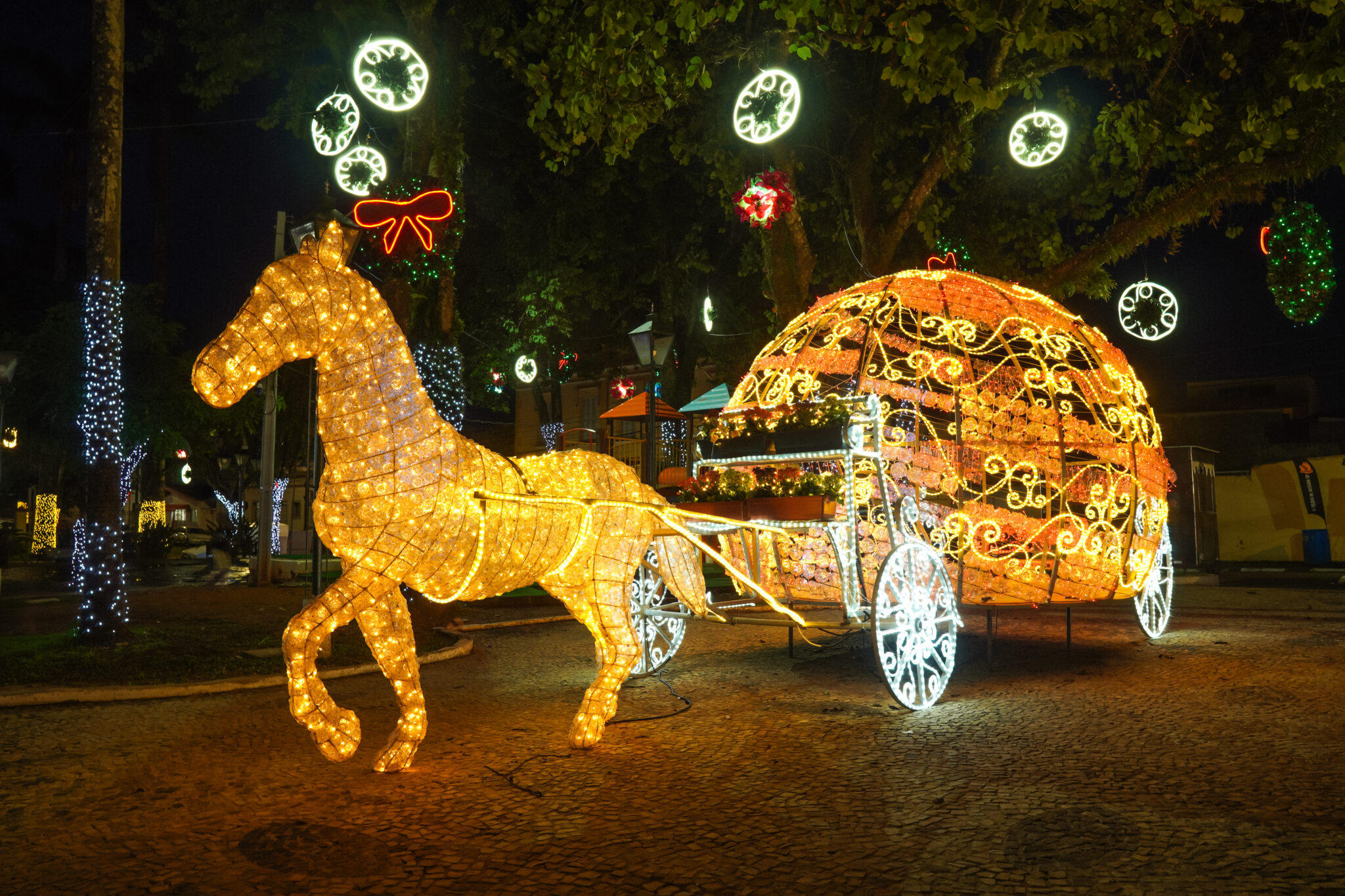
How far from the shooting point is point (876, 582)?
636 centimetres

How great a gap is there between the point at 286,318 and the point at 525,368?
17.1 meters

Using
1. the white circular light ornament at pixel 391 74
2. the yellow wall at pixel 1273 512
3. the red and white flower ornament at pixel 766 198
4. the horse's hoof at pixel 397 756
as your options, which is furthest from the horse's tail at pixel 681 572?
the yellow wall at pixel 1273 512

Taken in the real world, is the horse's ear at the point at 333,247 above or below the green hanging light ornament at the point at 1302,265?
below

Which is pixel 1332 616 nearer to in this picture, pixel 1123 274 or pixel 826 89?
pixel 1123 274

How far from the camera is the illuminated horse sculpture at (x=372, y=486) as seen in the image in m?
4.64

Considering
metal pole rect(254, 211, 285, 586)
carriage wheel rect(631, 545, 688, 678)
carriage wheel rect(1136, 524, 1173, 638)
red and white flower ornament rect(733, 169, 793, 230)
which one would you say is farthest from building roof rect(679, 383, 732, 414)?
metal pole rect(254, 211, 285, 586)

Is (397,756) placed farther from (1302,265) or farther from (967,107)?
(1302,265)

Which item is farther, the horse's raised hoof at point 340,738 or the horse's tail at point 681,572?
the horse's tail at point 681,572

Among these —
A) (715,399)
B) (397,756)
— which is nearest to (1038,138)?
(715,399)

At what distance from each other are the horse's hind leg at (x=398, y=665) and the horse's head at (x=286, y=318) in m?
1.39

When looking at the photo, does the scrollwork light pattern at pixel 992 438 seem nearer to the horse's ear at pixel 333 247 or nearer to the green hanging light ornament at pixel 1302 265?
the horse's ear at pixel 333 247

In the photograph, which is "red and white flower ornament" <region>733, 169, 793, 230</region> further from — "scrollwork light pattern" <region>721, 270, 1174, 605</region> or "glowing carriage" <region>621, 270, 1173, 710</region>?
"scrollwork light pattern" <region>721, 270, 1174, 605</region>

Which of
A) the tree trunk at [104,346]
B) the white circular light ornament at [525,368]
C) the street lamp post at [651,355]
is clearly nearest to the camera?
the tree trunk at [104,346]

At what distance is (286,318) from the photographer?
4684 millimetres
